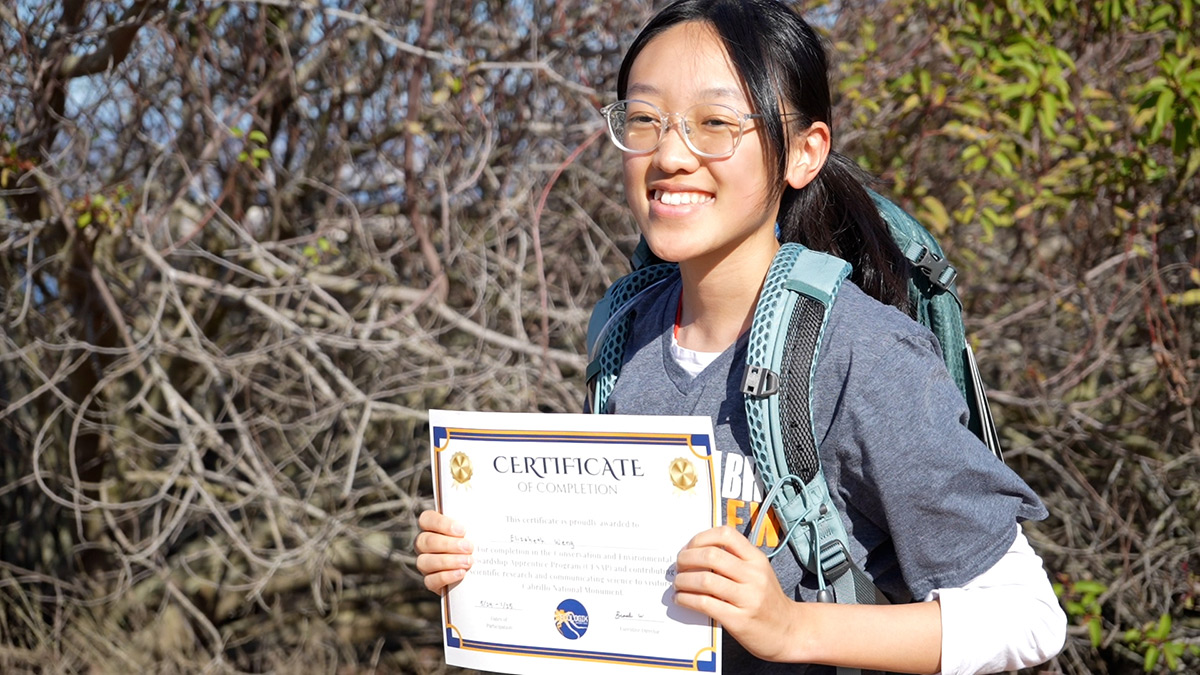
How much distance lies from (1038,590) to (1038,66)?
206 centimetres

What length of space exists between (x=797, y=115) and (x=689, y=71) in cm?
15

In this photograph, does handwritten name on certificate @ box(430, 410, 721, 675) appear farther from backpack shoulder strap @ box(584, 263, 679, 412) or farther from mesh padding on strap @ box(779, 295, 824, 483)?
backpack shoulder strap @ box(584, 263, 679, 412)

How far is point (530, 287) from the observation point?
3.70 m

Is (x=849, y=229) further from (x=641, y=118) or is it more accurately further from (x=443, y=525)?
(x=443, y=525)

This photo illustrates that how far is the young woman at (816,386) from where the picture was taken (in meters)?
1.13

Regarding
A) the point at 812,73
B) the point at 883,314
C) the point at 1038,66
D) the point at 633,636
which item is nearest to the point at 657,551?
the point at 633,636

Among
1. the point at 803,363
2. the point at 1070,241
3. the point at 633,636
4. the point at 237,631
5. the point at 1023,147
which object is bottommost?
the point at 237,631

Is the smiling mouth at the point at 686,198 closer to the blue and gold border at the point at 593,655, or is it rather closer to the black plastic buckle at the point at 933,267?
the black plastic buckle at the point at 933,267

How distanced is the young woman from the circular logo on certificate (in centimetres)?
13

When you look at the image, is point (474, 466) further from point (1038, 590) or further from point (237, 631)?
point (237, 631)

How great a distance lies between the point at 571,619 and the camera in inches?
49.8

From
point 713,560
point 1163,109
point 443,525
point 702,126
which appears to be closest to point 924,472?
point 713,560

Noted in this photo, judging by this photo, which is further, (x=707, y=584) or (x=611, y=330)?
(x=611, y=330)
